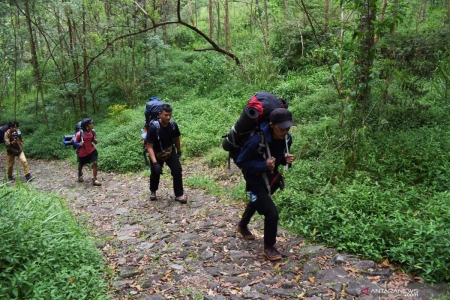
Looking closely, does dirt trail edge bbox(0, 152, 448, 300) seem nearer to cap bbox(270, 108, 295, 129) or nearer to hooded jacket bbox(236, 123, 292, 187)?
hooded jacket bbox(236, 123, 292, 187)

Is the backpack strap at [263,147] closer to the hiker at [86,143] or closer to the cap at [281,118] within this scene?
the cap at [281,118]

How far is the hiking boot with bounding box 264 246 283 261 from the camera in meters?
4.53

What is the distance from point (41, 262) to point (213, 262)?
2122 mm

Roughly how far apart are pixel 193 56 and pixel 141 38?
6862mm

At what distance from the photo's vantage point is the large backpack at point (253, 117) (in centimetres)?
432

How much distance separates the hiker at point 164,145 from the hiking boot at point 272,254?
3.02m

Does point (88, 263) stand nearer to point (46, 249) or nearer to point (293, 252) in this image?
point (46, 249)

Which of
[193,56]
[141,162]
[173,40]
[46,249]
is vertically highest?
[173,40]

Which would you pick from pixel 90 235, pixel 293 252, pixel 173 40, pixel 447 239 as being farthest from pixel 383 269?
pixel 173 40

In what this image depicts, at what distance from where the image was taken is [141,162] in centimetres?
1153

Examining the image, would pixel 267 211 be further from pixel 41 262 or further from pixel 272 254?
pixel 41 262

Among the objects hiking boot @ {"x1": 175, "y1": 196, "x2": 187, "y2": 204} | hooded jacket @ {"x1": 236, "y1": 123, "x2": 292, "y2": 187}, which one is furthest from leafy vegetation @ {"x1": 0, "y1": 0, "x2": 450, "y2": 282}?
hooded jacket @ {"x1": 236, "y1": 123, "x2": 292, "y2": 187}

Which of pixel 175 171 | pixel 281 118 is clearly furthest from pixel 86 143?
pixel 281 118

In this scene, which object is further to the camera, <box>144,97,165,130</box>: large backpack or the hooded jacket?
<box>144,97,165,130</box>: large backpack
